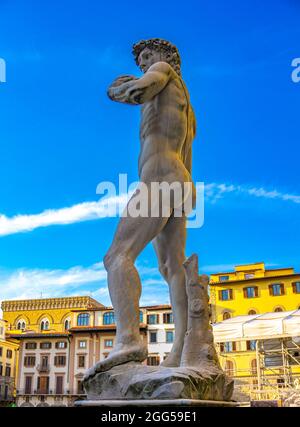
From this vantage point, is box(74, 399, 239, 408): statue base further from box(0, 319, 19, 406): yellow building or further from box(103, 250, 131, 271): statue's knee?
box(0, 319, 19, 406): yellow building

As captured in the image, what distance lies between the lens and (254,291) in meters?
52.5

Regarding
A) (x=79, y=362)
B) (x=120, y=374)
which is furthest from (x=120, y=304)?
(x=79, y=362)

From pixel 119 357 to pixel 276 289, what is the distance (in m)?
49.9

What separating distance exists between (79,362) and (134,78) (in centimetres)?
5820

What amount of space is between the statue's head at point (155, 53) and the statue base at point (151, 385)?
2852mm

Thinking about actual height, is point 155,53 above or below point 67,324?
below

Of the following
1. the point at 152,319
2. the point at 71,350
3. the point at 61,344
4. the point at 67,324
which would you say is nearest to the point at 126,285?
the point at 152,319

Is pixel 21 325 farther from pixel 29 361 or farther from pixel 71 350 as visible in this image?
pixel 71 350

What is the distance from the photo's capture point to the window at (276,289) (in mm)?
51594

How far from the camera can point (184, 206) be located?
4988mm

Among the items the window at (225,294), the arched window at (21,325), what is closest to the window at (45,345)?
the arched window at (21,325)

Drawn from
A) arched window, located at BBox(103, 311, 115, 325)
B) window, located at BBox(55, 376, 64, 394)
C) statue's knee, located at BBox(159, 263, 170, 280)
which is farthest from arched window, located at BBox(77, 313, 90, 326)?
statue's knee, located at BBox(159, 263, 170, 280)
